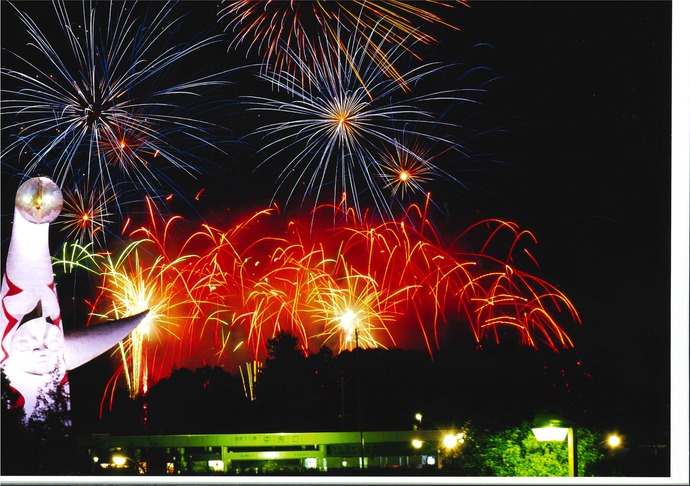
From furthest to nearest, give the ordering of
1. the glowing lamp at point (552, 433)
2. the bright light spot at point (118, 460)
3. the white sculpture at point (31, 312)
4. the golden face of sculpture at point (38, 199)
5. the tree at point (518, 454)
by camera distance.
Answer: the bright light spot at point (118, 460) < the white sculpture at point (31, 312) < the golden face of sculpture at point (38, 199) < the tree at point (518, 454) < the glowing lamp at point (552, 433)

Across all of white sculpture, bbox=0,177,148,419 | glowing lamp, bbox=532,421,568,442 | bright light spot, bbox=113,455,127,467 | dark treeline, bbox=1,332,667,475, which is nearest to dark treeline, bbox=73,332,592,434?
dark treeline, bbox=1,332,667,475

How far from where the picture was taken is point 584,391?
2434cm

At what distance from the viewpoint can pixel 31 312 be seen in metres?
21.2

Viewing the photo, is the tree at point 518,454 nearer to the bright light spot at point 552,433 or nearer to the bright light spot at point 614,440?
the bright light spot at point 614,440

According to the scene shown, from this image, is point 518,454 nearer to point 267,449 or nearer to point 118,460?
point 118,460

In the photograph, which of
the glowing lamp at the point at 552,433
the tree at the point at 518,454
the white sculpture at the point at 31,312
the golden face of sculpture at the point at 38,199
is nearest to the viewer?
the glowing lamp at the point at 552,433

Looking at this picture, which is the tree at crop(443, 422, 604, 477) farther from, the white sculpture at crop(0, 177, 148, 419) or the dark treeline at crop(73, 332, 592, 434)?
the white sculpture at crop(0, 177, 148, 419)

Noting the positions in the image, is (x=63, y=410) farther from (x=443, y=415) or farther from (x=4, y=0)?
(x=443, y=415)

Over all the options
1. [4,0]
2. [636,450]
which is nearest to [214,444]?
[636,450]

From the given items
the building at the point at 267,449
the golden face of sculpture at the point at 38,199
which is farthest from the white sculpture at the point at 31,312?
the building at the point at 267,449

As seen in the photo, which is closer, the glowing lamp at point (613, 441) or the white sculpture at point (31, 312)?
the glowing lamp at point (613, 441)

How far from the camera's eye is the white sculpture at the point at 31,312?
67.7 feet

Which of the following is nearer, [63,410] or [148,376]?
[63,410]

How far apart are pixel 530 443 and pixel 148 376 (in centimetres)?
1674
